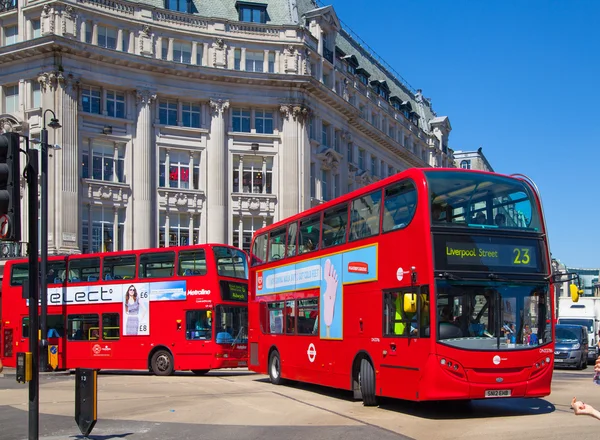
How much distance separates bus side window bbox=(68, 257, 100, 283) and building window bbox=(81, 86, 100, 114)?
1805 centimetres

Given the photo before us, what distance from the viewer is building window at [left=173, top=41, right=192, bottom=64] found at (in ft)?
161

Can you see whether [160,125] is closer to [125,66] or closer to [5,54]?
[125,66]

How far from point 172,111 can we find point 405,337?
121 feet

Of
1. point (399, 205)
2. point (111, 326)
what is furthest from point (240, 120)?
point (399, 205)

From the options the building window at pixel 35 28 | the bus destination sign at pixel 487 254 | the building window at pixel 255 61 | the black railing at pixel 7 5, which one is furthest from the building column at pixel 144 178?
the bus destination sign at pixel 487 254

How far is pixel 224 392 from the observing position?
2072 centimetres

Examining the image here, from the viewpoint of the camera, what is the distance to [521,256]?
14.7 metres

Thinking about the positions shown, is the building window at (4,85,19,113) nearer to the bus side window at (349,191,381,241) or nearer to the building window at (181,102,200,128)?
the building window at (181,102,200,128)

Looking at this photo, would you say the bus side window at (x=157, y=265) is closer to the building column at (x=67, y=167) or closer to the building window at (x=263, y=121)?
the building column at (x=67, y=167)

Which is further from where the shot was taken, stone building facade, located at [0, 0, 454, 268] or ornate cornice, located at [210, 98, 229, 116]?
ornate cornice, located at [210, 98, 229, 116]

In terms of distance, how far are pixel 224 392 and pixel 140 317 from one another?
8254mm

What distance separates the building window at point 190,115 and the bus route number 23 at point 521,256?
37.1 meters

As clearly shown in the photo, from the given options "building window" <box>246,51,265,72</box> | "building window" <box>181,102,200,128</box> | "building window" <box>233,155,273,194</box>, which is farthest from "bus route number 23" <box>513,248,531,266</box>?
"building window" <box>246,51,265,72</box>

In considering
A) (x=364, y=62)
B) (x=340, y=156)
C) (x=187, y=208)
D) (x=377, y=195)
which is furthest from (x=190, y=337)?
(x=364, y=62)
